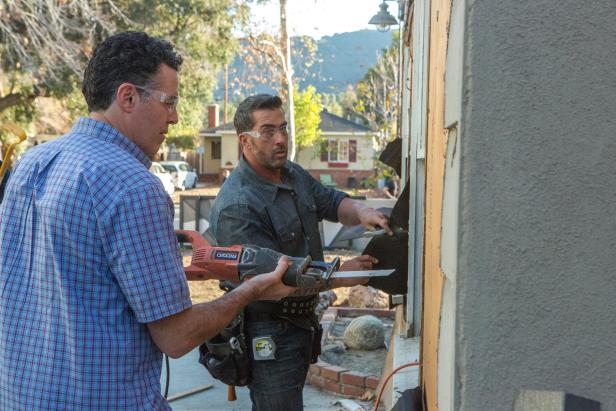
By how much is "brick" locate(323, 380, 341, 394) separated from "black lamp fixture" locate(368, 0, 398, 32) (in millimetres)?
9515

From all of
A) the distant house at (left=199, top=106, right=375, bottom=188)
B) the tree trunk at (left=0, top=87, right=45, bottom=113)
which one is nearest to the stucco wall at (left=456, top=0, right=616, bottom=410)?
the tree trunk at (left=0, top=87, right=45, bottom=113)

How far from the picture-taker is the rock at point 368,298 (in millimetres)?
8555

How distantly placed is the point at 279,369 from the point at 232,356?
0.24 meters

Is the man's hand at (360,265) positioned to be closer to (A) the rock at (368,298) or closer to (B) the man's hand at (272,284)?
(B) the man's hand at (272,284)

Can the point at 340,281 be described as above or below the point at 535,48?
below

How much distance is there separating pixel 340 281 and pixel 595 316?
1.90 m

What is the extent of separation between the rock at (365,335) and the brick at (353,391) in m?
0.80

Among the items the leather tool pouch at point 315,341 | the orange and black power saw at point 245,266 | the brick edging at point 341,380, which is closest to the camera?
the orange and black power saw at point 245,266

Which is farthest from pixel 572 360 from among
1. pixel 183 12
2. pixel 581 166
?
pixel 183 12

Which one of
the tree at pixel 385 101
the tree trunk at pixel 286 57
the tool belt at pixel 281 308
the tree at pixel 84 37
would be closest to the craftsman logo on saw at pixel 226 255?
the tool belt at pixel 281 308

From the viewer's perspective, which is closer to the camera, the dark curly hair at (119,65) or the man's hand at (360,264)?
the dark curly hair at (119,65)

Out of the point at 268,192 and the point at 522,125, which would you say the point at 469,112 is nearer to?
the point at 522,125

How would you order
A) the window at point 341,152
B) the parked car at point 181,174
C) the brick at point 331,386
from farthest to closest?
the window at point 341,152 < the parked car at point 181,174 < the brick at point 331,386

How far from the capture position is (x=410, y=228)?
4312 millimetres
